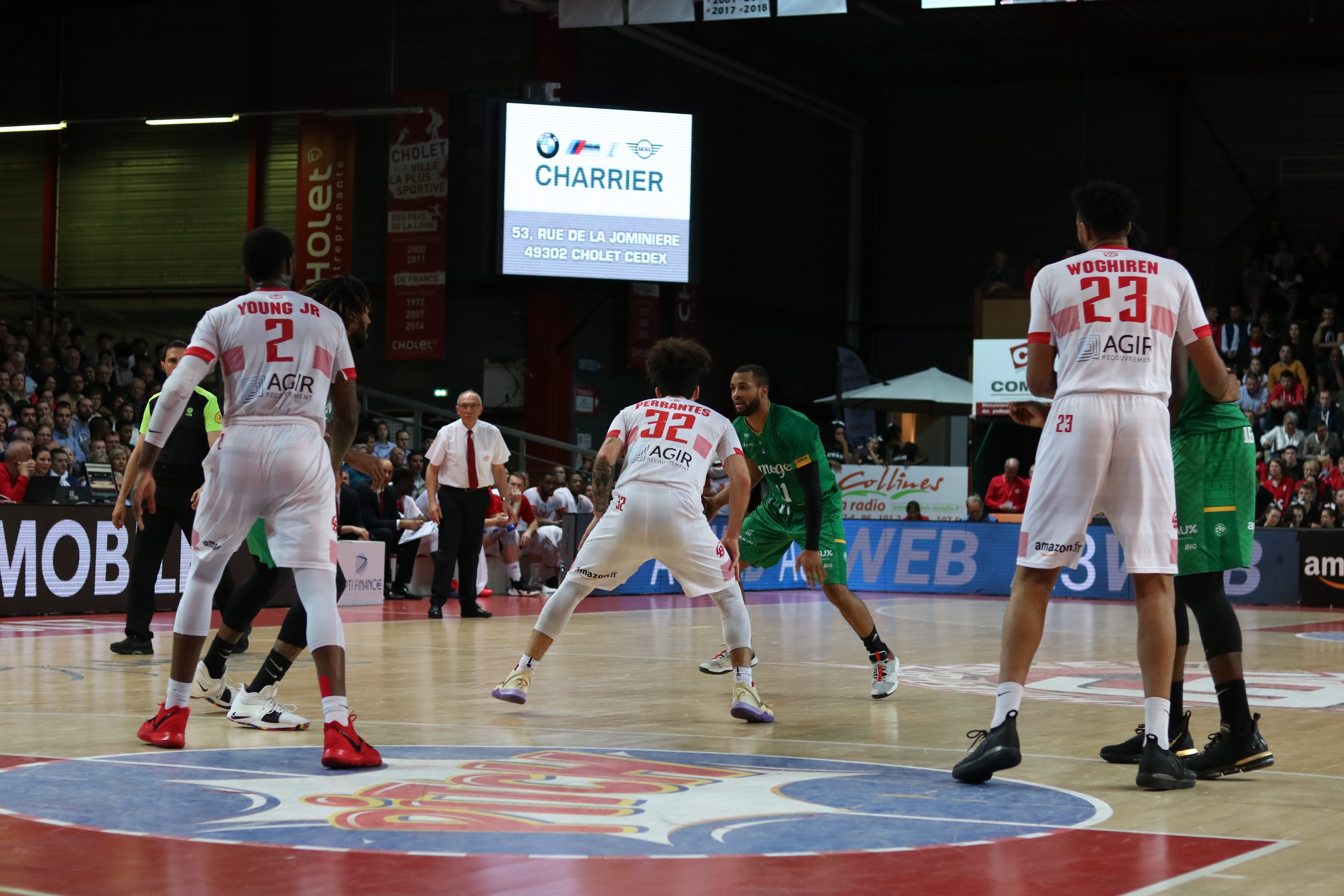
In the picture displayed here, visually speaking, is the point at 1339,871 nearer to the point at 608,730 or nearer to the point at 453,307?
the point at 608,730

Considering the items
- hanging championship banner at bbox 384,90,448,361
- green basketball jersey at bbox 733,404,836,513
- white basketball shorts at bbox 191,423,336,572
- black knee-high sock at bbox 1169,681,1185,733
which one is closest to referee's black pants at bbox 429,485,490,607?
green basketball jersey at bbox 733,404,836,513

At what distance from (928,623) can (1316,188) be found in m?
21.0

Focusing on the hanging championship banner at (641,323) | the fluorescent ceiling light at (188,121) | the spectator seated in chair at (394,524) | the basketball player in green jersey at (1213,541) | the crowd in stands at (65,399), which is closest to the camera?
the basketball player in green jersey at (1213,541)

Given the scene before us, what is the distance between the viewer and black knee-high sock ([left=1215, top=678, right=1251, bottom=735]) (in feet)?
18.7

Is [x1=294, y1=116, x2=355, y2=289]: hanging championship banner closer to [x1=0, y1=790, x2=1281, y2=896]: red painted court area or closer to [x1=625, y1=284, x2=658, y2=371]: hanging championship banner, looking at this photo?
[x1=625, y1=284, x2=658, y2=371]: hanging championship banner

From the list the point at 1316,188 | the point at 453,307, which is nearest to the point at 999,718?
the point at 453,307

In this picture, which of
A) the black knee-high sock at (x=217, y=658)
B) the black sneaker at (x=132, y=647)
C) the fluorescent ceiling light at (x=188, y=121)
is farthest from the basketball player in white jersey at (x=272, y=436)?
the fluorescent ceiling light at (x=188, y=121)

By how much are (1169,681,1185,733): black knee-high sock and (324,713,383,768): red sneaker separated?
→ 296 cm

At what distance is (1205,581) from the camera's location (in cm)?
582

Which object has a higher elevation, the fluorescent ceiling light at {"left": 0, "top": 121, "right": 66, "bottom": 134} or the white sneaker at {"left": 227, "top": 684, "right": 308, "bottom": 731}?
the fluorescent ceiling light at {"left": 0, "top": 121, "right": 66, "bottom": 134}

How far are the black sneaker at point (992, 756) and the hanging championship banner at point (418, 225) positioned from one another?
22.3 m

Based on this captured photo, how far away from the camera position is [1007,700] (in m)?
5.37

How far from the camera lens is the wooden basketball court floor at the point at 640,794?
12.8ft

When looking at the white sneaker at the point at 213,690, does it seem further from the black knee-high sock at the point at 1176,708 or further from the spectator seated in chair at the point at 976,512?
the spectator seated in chair at the point at 976,512
